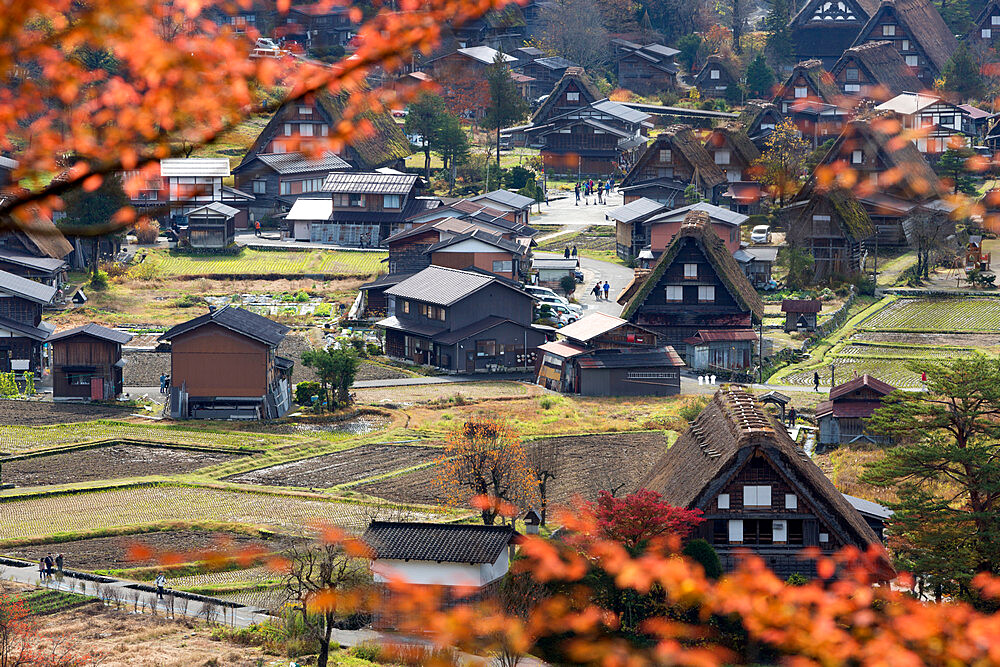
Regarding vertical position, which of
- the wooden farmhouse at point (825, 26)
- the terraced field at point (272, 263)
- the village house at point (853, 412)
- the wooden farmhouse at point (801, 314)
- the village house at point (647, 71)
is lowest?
the village house at point (853, 412)

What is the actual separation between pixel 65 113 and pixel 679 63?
80.5 metres

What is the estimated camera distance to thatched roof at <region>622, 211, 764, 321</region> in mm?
44750

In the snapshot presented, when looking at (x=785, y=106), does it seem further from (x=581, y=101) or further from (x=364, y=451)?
(x=364, y=451)

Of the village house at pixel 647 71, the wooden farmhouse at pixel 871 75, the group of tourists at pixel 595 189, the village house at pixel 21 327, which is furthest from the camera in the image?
the village house at pixel 647 71

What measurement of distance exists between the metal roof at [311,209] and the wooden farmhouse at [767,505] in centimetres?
3910

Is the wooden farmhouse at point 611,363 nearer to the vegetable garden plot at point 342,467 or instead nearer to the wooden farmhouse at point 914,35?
the vegetable garden plot at point 342,467

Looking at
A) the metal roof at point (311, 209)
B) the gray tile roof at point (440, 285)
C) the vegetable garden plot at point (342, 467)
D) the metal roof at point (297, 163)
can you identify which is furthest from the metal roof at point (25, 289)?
the metal roof at point (297, 163)

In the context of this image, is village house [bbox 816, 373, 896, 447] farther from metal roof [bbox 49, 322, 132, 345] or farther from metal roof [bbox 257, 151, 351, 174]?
metal roof [bbox 257, 151, 351, 174]

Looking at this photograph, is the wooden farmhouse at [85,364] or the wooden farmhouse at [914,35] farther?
the wooden farmhouse at [914,35]

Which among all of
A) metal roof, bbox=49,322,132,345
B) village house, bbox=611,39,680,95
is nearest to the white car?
village house, bbox=611,39,680,95

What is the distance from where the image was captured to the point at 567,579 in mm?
21531

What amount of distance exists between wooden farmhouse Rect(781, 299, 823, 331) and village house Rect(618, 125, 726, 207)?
16586 millimetres

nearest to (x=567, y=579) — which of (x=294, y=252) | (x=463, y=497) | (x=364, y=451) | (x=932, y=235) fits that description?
(x=463, y=497)

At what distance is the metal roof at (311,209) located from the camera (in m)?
60.3
